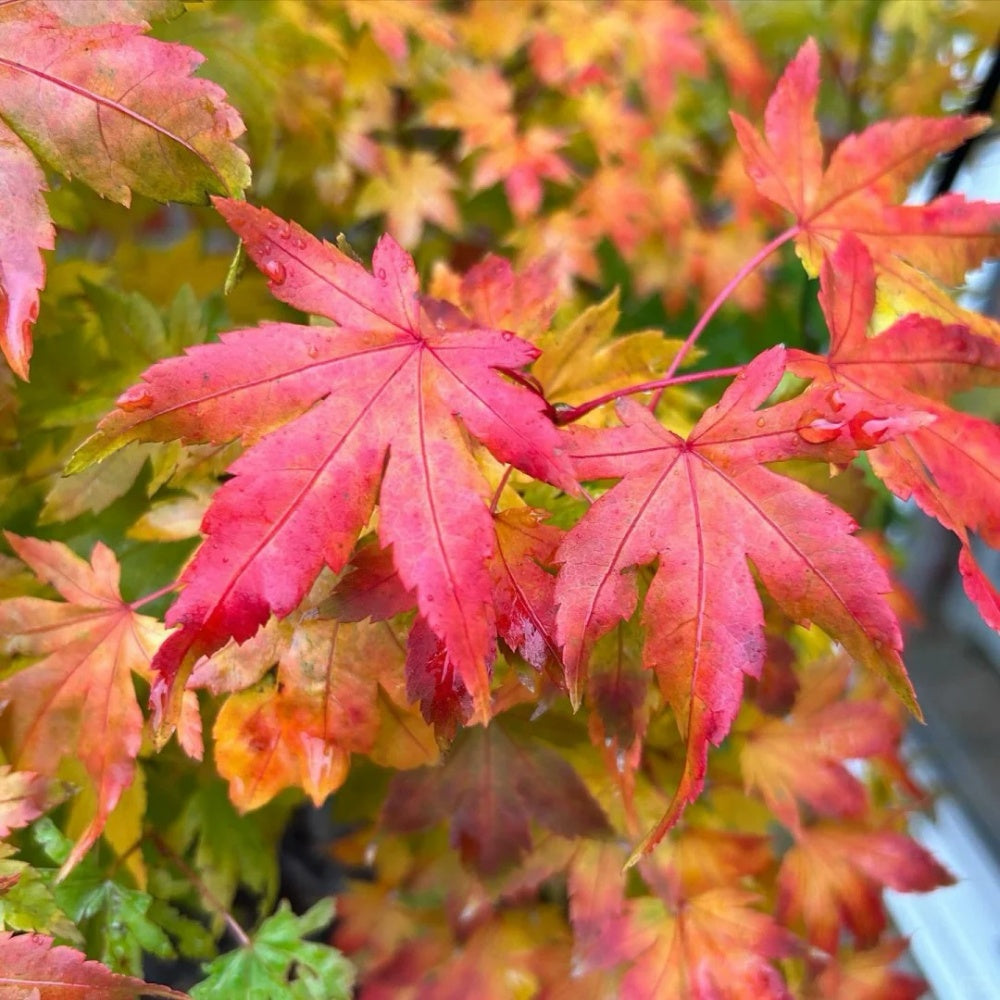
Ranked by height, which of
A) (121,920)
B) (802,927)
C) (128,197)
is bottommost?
(802,927)

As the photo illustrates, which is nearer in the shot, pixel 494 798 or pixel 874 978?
pixel 494 798

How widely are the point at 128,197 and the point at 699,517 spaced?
0.35 m

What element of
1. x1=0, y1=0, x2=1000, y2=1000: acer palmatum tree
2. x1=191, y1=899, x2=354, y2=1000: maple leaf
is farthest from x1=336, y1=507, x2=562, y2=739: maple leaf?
x1=191, y1=899, x2=354, y2=1000: maple leaf

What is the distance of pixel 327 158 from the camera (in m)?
0.94

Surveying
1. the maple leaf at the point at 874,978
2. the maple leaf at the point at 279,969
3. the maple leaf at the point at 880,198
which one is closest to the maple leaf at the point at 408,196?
the maple leaf at the point at 880,198

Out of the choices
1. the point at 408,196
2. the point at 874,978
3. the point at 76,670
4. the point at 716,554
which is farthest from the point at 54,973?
the point at 408,196

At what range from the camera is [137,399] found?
40 cm

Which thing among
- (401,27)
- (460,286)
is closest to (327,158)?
(401,27)

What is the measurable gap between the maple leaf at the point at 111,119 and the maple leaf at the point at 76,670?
160 millimetres

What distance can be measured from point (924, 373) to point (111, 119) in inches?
18.9

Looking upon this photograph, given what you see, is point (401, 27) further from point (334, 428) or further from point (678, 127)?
point (334, 428)

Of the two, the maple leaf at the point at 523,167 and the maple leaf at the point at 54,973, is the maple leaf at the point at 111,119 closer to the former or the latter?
the maple leaf at the point at 54,973

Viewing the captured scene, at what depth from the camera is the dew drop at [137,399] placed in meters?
0.39

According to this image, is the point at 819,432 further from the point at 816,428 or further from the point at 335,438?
the point at 335,438
